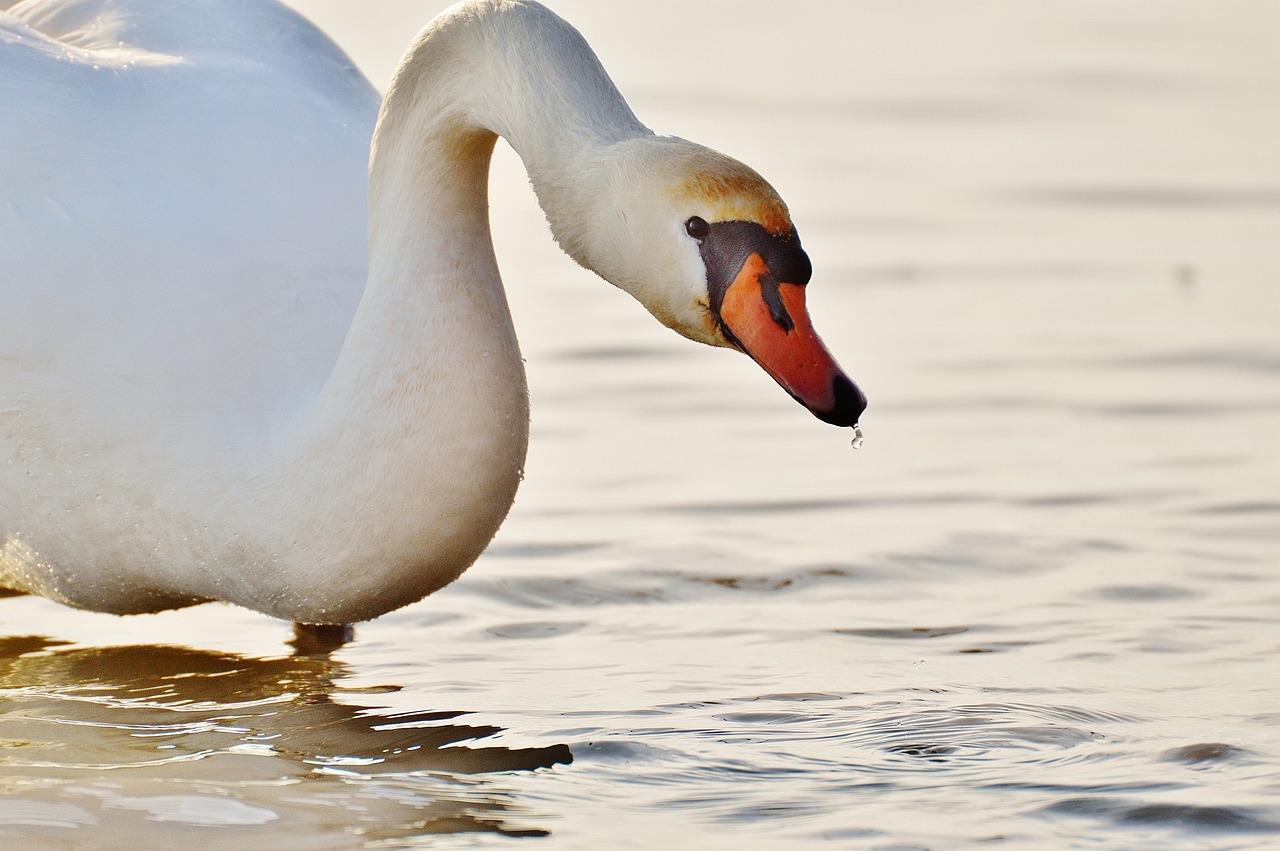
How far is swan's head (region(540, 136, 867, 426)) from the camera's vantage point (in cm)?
379

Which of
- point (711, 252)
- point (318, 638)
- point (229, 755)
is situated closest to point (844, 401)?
point (711, 252)

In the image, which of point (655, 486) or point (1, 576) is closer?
point (1, 576)

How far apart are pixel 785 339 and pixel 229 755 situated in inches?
53.8

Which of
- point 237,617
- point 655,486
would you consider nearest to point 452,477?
point 237,617

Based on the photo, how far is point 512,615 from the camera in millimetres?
5395

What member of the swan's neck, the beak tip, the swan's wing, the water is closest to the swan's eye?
the beak tip

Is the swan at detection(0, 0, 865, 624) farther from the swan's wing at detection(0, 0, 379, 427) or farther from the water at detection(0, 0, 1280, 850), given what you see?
the water at detection(0, 0, 1280, 850)

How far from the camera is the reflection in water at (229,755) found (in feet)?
13.3

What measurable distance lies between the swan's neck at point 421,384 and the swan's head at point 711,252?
473 mm

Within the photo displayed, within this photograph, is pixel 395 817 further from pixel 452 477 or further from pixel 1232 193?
pixel 1232 193

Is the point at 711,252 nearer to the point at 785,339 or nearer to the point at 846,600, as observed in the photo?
the point at 785,339

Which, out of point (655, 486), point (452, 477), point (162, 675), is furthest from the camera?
point (655, 486)

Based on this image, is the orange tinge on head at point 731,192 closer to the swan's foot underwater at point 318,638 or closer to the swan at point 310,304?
the swan at point 310,304

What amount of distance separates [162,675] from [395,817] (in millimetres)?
1136
